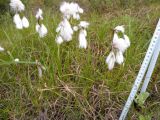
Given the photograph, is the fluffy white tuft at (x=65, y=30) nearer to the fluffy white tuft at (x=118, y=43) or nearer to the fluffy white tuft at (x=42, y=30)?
the fluffy white tuft at (x=42, y=30)

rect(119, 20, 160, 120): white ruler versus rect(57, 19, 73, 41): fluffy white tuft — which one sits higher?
rect(57, 19, 73, 41): fluffy white tuft

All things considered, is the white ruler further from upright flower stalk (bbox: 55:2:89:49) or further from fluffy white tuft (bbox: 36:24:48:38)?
fluffy white tuft (bbox: 36:24:48:38)

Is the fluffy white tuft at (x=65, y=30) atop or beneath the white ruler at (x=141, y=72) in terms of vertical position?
atop

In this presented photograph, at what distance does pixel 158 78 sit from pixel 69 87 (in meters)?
0.68

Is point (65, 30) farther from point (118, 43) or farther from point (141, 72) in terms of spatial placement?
point (141, 72)

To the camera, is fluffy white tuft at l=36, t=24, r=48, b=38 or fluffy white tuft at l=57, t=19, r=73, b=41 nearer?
fluffy white tuft at l=57, t=19, r=73, b=41

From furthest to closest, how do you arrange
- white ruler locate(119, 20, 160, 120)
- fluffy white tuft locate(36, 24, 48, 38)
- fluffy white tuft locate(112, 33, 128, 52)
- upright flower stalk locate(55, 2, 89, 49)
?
fluffy white tuft locate(36, 24, 48, 38) → upright flower stalk locate(55, 2, 89, 49) → fluffy white tuft locate(112, 33, 128, 52) → white ruler locate(119, 20, 160, 120)

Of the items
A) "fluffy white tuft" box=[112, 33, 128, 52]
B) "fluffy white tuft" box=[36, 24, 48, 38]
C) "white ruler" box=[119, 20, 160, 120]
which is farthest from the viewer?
"fluffy white tuft" box=[36, 24, 48, 38]

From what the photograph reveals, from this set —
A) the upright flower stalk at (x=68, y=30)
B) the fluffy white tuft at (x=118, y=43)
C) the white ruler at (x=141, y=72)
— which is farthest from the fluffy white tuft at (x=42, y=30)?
the white ruler at (x=141, y=72)

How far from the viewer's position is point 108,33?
8.78 feet

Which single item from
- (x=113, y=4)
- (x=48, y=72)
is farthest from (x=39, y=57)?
(x=113, y=4)

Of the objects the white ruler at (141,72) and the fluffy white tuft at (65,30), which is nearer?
the white ruler at (141,72)

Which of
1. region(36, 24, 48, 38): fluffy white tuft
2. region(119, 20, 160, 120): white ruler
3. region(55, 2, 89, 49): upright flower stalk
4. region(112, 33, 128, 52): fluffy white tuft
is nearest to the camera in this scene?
region(119, 20, 160, 120): white ruler

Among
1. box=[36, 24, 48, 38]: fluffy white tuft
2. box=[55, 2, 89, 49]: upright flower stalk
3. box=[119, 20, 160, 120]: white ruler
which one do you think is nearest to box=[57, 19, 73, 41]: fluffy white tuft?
box=[55, 2, 89, 49]: upright flower stalk
